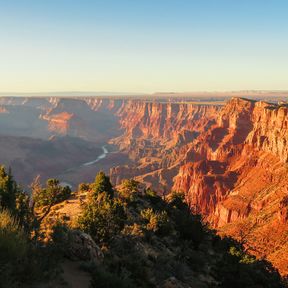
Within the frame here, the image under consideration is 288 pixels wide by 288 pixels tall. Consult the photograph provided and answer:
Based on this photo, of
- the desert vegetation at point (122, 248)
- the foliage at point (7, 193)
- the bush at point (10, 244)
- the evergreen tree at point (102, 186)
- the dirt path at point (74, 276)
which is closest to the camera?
the bush at point (10, 244)

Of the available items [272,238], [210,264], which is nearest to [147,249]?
[210,264]

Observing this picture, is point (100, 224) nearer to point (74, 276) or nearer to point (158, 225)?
point (158, 225)

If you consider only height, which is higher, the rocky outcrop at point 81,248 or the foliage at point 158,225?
the rocky outcrop at point 81,248

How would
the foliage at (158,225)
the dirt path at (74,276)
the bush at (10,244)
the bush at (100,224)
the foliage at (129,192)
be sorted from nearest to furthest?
the bush at (10,244) < the dirt path at (74,276) < the bush at (100,224) < the foliage at (158,225) < the foliage at (129,192)

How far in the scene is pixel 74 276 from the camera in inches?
725

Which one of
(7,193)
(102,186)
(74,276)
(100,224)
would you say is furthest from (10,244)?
(102,186)

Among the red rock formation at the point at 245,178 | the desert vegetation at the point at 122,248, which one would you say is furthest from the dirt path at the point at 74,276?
the red rock formation at the point at 245,178

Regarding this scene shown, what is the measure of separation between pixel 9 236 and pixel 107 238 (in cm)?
1304

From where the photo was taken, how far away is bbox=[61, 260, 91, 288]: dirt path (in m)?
17.4

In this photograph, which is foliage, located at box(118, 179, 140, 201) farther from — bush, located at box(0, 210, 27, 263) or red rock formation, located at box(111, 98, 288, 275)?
bush, located at box(0, 210, 27, 263)

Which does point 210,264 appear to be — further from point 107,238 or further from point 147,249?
point 107,238

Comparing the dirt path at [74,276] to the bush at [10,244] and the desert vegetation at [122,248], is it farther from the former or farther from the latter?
the bush at [10,244]

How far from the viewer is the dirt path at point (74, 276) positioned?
17.4 m

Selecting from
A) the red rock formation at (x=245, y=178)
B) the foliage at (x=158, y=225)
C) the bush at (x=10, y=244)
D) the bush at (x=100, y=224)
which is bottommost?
the red rock formation at (x=245, y=178)
